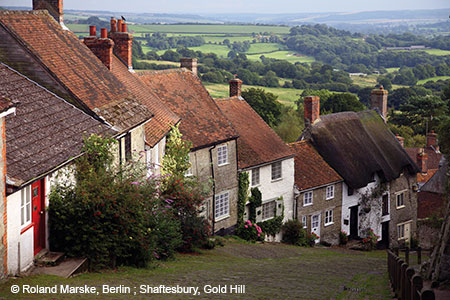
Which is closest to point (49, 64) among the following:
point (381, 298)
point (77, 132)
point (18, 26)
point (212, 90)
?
point (18, 26)

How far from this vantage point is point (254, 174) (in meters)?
32.0

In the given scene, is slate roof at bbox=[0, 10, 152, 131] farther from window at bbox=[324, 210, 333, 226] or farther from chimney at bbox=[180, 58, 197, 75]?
window at bbox=[324, 210, 333, 226]

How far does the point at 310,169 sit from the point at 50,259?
2327 centimetres

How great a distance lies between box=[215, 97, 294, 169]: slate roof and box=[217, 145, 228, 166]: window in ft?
4.07

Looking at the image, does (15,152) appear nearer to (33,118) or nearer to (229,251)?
(33,118)

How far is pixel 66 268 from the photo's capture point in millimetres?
13820

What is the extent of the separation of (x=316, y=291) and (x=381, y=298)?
1.62 metres

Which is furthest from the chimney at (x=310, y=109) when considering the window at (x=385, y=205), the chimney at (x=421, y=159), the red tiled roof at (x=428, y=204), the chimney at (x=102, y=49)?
the chimney at (x=102, y=49)

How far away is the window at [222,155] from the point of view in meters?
29.6

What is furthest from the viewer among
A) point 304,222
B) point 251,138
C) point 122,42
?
point 304,222

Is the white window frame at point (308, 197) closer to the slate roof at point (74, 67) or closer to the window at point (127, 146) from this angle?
the slate roof at point (74, 67)

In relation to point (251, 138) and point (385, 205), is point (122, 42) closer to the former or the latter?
point (251, 138)

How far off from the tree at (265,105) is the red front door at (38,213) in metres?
65.5

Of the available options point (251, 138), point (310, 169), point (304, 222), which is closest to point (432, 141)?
point (310, 169)
